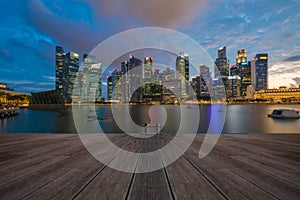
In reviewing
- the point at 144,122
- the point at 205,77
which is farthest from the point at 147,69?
the point at 144,122

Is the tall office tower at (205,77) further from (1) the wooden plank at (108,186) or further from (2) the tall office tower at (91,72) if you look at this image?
(1) the wooden plank at (108,186)

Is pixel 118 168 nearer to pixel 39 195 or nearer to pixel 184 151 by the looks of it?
pixel 39 195

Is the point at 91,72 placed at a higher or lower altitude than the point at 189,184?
higher

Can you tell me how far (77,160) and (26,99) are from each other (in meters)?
159

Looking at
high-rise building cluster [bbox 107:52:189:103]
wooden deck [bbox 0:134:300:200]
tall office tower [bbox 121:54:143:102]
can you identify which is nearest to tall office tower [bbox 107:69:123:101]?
high-rise building cluster [bbox 107:52:189:103]

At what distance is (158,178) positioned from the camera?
8.13ft

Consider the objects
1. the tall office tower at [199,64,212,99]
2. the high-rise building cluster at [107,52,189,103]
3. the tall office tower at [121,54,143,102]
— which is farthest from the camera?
the tall office tower at [199,64,212,99]

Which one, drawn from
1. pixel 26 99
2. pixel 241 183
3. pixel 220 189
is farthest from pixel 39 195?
pixel 26 99

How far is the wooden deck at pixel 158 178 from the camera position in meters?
2.01

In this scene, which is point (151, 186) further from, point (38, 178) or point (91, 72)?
point (91, 72)

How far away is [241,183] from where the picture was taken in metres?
2.30

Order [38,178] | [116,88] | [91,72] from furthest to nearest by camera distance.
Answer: [91,72] → [116,88] → [38,178]

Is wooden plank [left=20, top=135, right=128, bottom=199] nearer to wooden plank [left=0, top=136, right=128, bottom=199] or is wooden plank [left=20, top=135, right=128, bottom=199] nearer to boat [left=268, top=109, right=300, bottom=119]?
wooden plank [left=0, top=136, right=128, bottom=199]

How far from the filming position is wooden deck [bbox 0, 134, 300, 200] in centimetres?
201
